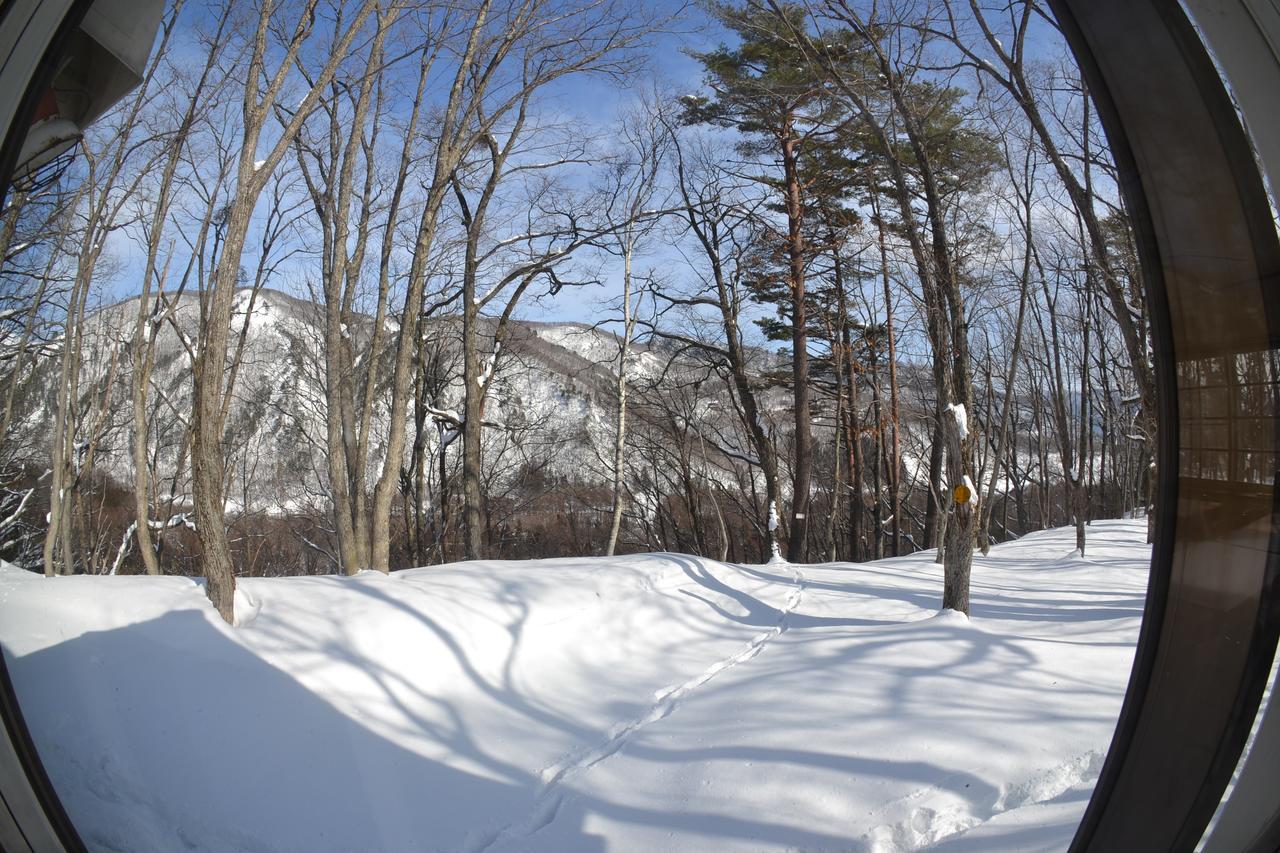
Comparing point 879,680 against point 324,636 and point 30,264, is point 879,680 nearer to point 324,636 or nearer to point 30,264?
point 324,636

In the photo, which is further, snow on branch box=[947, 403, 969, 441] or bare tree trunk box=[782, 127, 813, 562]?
bare tree trunk box=[782, 127, 813, 562]

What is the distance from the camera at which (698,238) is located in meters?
19.2

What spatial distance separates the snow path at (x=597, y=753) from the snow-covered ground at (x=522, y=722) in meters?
0.02

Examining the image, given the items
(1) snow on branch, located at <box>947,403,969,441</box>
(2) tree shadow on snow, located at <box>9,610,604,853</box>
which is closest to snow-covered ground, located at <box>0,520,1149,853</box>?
(2) tree shadow on snow, located at <box>9,610,604,853</box>

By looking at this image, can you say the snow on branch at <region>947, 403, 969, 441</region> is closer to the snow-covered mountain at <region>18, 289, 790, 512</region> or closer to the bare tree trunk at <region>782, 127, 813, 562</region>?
the snow-covered mountain at <region>18, 289, 790, 512</region>

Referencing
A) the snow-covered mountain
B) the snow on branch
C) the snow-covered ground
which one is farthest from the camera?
the snow-covered mountain

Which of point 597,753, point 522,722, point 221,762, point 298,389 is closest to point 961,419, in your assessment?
point 597,753

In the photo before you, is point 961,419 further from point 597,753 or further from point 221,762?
point 221,762

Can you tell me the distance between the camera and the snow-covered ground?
3148 millimetres

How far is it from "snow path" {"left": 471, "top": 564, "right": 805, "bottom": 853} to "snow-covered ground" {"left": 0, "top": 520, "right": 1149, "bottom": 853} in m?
0.02

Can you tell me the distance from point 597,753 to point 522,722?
697 millimetres

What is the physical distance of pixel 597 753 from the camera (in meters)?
4.40

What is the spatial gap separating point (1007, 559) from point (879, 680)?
379 inches

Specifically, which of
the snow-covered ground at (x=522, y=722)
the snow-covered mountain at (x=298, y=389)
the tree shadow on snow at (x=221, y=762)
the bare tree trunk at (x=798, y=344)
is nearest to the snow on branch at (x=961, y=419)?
the snow-covered ground at (x=522, y=722)
